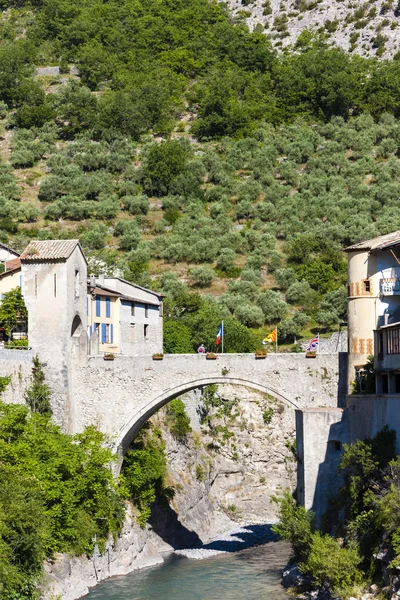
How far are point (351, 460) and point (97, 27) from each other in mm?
121347

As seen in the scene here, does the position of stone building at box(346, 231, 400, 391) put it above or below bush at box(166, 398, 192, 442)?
above

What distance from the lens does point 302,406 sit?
5503 centimetres

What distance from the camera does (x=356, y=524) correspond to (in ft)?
149

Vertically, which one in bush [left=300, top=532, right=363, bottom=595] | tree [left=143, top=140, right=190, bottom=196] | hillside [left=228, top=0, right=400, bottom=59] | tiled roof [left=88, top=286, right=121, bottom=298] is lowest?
bush [left=300, top=532, right=363, bottom=595]

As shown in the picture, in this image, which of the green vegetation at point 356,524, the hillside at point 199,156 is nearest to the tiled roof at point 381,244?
the green vegetation at point 356,524

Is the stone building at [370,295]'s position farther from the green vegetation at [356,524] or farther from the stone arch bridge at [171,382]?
the green vegetation at [356,524]

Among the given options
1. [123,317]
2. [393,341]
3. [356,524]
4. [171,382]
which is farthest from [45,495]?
[123,317]

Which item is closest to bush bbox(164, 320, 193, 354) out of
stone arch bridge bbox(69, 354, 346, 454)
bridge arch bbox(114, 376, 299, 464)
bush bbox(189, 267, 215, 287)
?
bush bbox(189, 267, 215, 287)

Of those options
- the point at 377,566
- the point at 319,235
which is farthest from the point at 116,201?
the point at 377,566

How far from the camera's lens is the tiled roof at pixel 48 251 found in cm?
5669

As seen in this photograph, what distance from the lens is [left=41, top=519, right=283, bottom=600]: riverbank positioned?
4809 cm

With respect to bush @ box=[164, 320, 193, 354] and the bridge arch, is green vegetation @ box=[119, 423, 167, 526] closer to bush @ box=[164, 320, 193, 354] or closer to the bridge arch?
the bridge arch

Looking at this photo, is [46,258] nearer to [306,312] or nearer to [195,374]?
[195,374]

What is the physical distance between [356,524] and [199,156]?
84459 mm
